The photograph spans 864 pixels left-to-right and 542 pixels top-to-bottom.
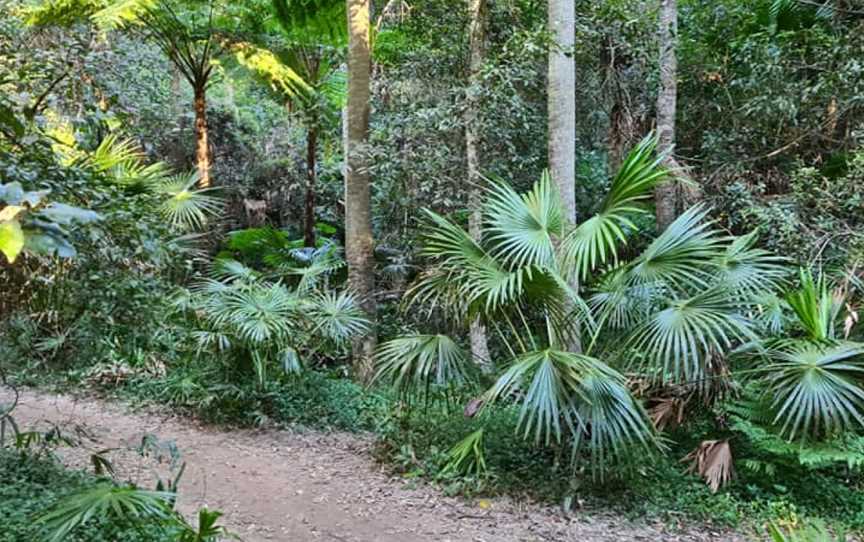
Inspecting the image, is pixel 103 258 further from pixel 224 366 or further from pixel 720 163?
pixel 720 163

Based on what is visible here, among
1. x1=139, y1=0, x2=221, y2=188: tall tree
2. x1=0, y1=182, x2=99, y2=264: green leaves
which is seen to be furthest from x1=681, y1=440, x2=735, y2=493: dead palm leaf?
x1=139, y1=0, x2=221, y2=188: tall tree

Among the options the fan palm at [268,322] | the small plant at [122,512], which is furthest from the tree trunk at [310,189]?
the small plant at [122,512]

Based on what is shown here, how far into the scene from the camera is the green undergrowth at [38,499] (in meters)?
3.14

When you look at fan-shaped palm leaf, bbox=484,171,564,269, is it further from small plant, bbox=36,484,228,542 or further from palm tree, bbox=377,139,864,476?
small plant, bbox=36,484,228,542

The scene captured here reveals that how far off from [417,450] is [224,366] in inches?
93.4

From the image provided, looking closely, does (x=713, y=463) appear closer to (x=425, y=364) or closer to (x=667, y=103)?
(x=425, y=364)

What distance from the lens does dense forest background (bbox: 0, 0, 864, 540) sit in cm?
361

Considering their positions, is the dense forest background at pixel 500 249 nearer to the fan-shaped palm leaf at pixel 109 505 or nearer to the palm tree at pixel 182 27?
the palm tree at pixel 182 27

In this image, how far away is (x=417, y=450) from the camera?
545cm

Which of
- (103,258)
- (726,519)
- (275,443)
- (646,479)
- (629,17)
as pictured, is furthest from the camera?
(629,17)

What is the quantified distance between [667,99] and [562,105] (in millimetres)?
2688

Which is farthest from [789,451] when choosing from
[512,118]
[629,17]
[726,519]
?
[629,17]

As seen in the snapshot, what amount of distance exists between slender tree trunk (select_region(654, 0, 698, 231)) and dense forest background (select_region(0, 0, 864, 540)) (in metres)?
0.04

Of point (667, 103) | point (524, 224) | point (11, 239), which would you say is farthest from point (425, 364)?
point (667, 103)
